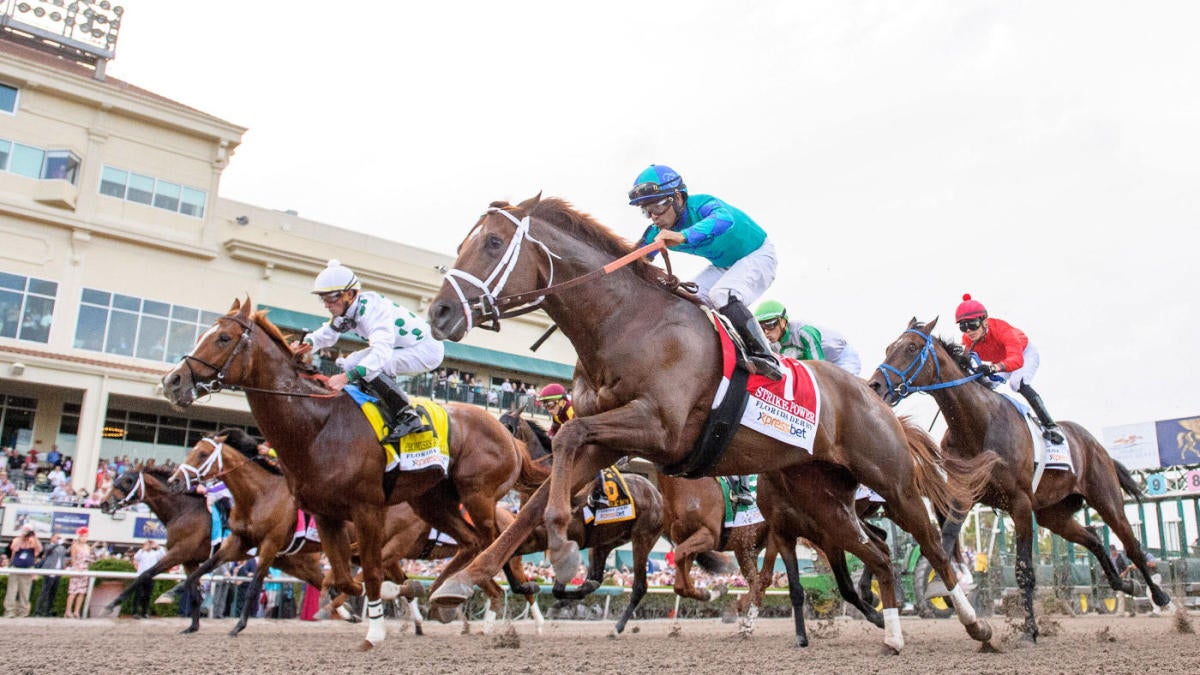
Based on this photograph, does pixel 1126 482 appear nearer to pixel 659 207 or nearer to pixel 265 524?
pixel 659 207

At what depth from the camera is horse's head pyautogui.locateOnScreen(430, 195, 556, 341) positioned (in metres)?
4.82

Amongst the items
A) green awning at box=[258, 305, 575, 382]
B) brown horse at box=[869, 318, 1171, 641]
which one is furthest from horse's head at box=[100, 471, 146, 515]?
green awning at box=[258, 305, 575, 382]

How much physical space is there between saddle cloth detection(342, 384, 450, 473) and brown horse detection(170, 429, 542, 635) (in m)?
1.88

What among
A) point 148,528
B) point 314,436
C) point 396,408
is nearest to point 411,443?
point 396,408

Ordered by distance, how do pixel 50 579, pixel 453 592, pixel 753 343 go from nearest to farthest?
pixel 453 592 → pixel 753 343 → pixel 50 579

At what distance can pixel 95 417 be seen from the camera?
86.2ft

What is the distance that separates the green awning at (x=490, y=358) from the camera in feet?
102

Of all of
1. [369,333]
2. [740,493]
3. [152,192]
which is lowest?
[740,493]

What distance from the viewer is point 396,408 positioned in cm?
802

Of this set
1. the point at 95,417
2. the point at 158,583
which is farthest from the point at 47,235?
the point at 158,583

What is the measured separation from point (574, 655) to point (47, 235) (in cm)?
2642

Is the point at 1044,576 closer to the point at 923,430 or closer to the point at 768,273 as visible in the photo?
the point at 923,430

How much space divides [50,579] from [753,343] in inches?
484

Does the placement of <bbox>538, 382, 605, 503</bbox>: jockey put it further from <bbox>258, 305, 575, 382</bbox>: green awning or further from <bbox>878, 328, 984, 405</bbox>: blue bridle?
<bbox>258, 305, 575, 382</bbox>: green awning
